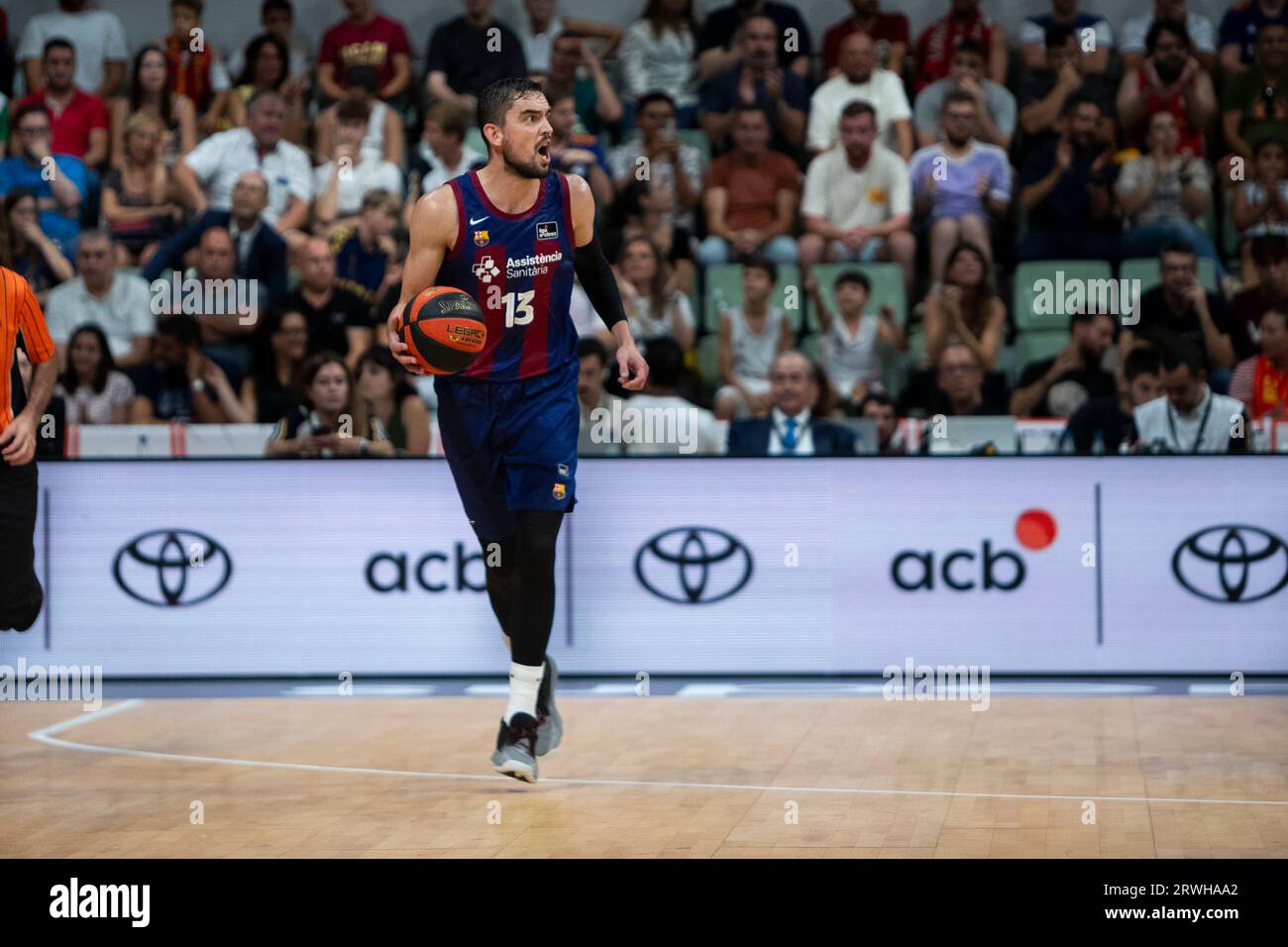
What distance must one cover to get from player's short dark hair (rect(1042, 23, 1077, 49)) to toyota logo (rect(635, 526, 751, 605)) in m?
5.36

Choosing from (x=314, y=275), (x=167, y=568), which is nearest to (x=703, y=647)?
(x=167, y=568)

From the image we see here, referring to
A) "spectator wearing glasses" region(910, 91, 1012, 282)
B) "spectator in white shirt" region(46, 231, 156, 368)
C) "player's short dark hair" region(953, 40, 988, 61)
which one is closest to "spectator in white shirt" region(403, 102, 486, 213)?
"spectator in white shirt" region(46, 231, 156, 368)

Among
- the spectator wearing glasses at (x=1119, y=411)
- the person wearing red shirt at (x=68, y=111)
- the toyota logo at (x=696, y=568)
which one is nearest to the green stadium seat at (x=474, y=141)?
the person wearing red shirt at (x=68, y=111)

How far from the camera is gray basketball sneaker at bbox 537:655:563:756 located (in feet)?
24.0

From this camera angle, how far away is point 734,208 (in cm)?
1322

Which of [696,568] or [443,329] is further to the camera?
[696,568]

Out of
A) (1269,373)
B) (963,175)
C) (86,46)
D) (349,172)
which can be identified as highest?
(86,46)

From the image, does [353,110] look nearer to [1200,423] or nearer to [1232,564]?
[1200,423]

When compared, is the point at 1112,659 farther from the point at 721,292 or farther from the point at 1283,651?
the point at 721,292

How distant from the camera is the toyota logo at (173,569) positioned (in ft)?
34.2

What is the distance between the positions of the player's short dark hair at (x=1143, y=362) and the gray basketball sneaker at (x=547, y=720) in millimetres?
4842

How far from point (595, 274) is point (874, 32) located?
7.54 meters

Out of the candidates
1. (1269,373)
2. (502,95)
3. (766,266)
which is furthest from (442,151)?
Result: (502,95)

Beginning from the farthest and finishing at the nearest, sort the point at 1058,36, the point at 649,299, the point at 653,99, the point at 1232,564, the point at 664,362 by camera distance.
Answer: the point at 1058,36 < the point at 653,99 < the point at 649,299 < the point at 664,362 < the point at 1232,564
